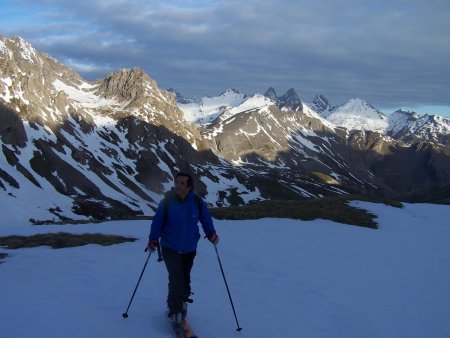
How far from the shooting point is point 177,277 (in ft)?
38.8

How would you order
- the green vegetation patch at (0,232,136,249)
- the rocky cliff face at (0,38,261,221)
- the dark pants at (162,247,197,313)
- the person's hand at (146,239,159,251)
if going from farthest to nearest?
the rocky cliff face at (0,38,261,221) → the green vegetation patch at (0,232,136,249) → the person's hand at (146,239,159,251) → the dark pants at (162,247,197,313)

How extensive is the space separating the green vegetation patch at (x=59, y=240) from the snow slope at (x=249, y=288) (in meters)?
1.10

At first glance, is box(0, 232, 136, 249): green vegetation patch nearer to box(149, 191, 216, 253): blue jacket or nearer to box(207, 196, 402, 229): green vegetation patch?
box(149, 191, 216, 253): blue jacket

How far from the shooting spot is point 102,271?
1630cm

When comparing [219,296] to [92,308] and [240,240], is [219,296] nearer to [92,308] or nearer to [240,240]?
[92,308]

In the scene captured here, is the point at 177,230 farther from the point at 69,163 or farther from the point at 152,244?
the point at 69,163

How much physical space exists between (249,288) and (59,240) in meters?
10.2

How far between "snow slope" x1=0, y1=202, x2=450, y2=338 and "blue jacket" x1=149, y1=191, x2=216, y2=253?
2.03 meters

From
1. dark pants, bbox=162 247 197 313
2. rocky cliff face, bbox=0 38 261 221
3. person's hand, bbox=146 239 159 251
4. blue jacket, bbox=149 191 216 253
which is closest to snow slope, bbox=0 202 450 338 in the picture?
dark pants, bbox=162 247 197 313

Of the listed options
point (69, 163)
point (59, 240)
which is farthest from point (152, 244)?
point (69, 163)

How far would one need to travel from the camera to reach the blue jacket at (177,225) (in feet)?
39.2

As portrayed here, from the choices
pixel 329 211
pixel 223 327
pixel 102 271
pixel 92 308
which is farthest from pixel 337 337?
pixel 329 211

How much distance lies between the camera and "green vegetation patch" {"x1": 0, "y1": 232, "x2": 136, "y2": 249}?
2139cm

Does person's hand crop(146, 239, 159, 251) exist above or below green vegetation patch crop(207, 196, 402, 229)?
above
